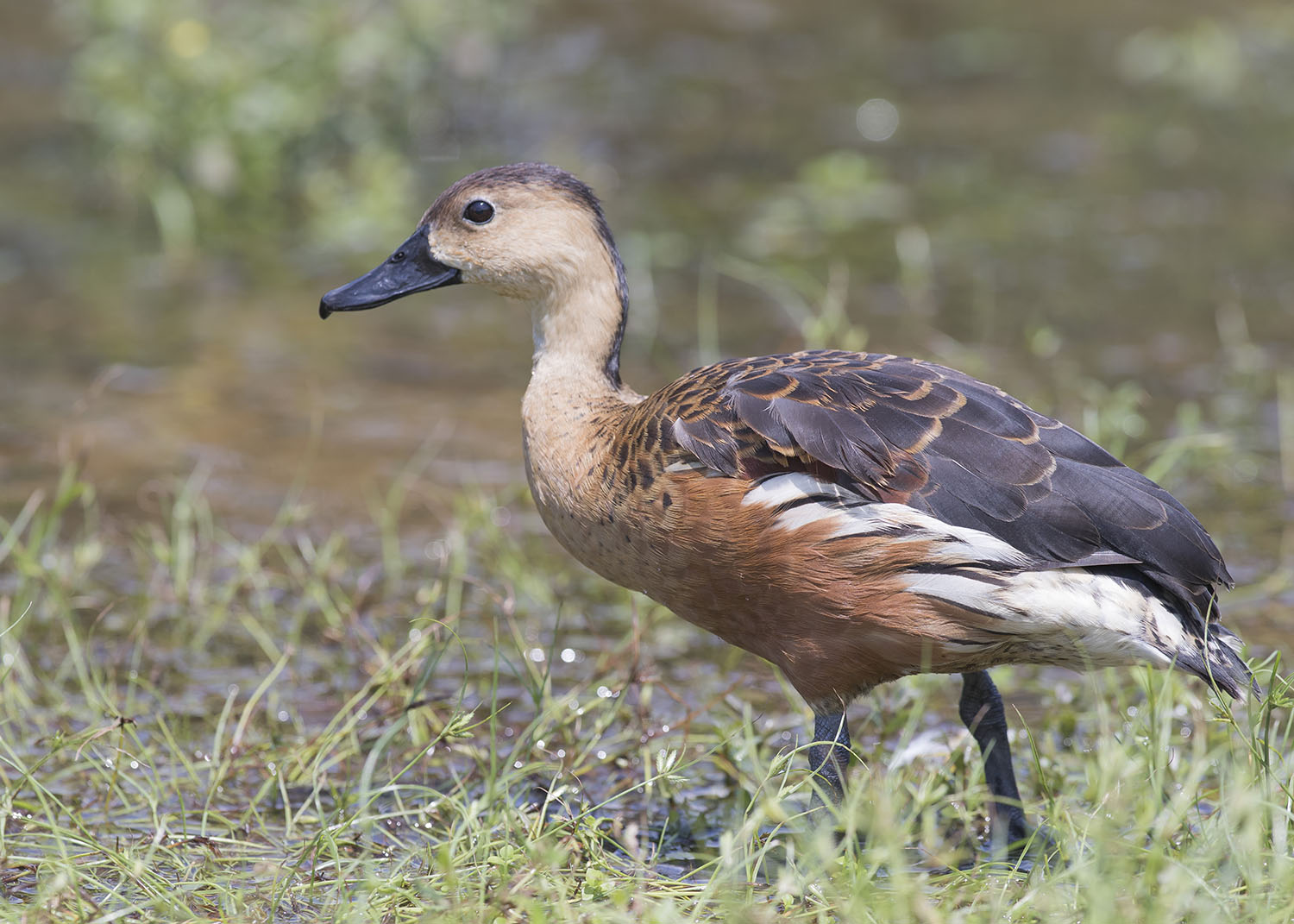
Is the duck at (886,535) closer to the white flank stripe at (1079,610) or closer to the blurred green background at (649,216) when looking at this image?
the white flank stripe at (1079,610)

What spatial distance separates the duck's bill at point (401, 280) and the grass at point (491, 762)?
760 mm

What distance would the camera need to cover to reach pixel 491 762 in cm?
356

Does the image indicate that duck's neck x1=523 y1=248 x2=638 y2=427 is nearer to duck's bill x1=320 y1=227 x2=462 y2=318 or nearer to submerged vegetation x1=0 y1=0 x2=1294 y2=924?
duck's bill x1=320 y1=227 x2=462 y2=318

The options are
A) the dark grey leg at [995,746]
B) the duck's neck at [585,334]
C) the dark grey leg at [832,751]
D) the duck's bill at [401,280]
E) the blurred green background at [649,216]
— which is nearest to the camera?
the dark grey leg at [832,751]

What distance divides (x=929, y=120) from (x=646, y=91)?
2.03 metres

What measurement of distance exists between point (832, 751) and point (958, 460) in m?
0.76

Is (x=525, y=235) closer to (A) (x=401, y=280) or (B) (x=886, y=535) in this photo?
(A) (x=401, y=280)

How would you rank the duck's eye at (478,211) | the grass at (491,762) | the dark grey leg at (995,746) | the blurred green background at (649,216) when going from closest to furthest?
the grass at (491,762), the dark grey leg at (995,746), the duck's eye at (478,211), the blurred green background at (649,216)

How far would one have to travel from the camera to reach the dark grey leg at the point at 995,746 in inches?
157

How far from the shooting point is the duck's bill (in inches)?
187

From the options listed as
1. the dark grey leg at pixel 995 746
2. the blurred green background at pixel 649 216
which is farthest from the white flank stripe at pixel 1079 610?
the blurred green background at pixel 649 216

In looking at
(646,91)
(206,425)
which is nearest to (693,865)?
(206,425)

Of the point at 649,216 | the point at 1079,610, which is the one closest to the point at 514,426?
the point at 649,216

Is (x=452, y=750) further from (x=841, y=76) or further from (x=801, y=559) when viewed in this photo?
(x=841, y=76)
